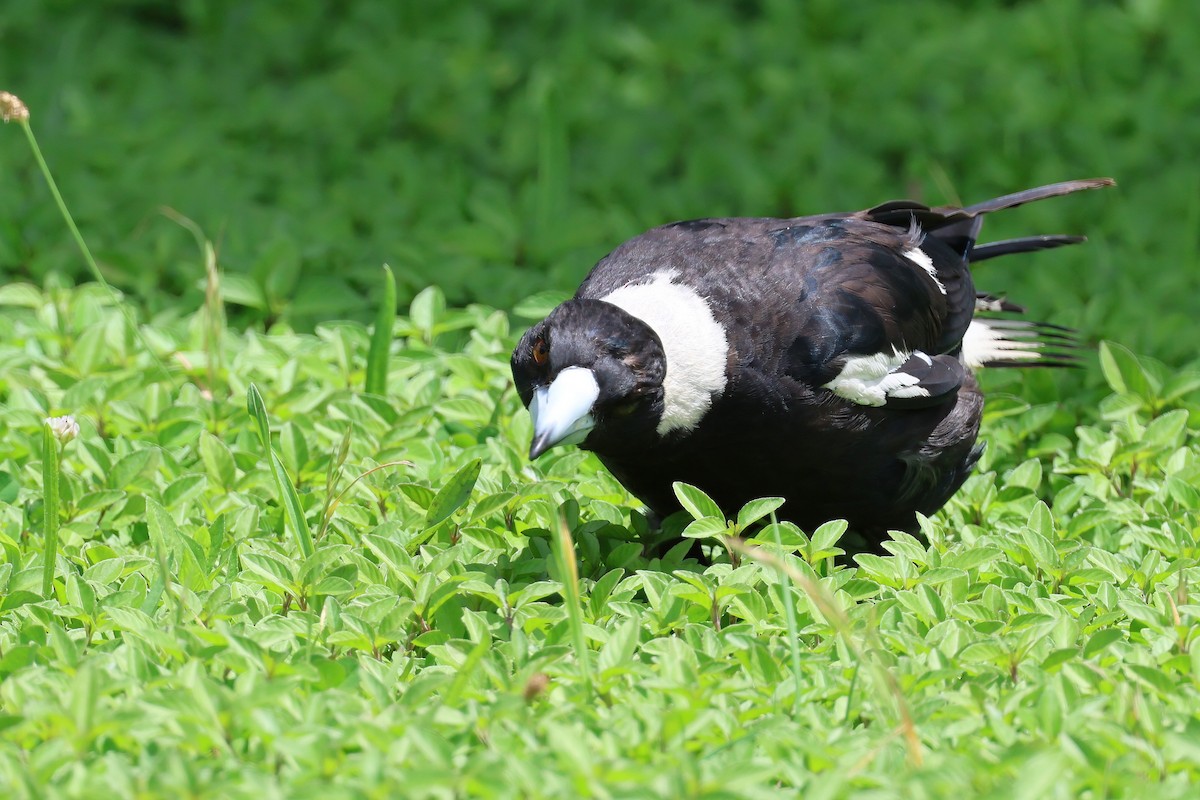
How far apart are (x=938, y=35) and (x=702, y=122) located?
124cm

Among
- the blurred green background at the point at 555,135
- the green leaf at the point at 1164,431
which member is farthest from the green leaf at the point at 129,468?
the green leaf at the point at 1164,431

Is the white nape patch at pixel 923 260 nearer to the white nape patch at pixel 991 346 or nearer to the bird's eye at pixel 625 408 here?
the white nape patch at pixel 991 346

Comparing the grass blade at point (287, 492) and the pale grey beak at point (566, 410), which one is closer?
the pale grey beak at point (566, 410)

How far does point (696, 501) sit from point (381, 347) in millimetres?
1319

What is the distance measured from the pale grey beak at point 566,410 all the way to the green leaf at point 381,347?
119cm

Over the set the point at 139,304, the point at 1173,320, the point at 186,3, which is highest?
the point at 186,3

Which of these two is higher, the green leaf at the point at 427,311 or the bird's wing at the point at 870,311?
the bird's wing at the point at 870,311

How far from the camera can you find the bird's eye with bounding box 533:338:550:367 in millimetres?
2947

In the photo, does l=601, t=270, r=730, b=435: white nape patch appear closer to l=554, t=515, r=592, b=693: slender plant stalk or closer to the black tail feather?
l=554, t=515, r=592, b=693: slender plant stalk

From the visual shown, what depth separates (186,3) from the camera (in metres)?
6.61

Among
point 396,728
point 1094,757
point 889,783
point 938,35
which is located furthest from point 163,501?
point 938,35

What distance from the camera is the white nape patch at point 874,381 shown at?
3270 millimetres

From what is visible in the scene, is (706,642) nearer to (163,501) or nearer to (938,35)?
(163,501)

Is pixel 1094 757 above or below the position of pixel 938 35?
below
